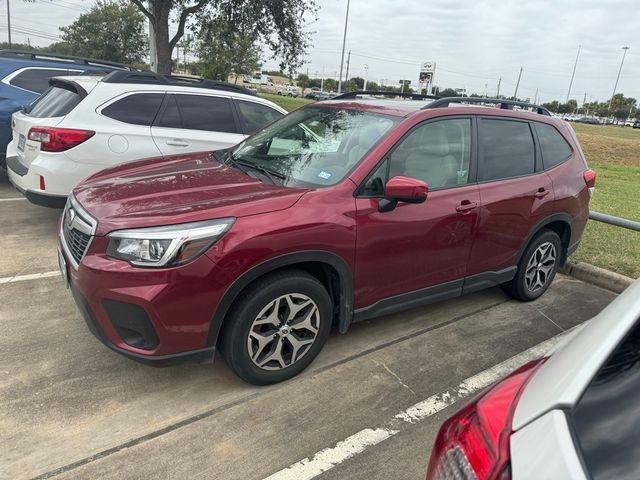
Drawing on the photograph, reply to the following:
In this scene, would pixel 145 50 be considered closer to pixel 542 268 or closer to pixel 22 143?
pixel 22 143

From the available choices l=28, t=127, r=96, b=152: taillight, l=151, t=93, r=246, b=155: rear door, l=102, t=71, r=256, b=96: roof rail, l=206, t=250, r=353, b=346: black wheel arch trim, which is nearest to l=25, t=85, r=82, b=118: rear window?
l=28, t=127, r=96, b=152: taillight

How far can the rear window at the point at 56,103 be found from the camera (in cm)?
512

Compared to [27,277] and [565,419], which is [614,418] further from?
[27,277]

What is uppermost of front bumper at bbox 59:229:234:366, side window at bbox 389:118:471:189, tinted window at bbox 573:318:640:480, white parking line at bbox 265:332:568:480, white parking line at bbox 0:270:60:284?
side window at bbox 389:118:471:189

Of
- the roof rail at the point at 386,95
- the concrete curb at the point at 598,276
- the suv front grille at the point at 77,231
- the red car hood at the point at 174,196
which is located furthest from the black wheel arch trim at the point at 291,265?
the concrete curb at the point at 598,276

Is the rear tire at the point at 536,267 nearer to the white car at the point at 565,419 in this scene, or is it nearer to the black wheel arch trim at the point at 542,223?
the black wheel arch trim at the point at 542,223

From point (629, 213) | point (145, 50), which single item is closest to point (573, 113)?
point (145, 50)

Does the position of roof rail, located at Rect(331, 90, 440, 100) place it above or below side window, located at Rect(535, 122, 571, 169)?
above

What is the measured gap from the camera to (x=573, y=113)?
353 ft

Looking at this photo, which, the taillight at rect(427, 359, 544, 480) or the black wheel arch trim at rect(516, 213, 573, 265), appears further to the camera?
the black wheel arch trim at rect(516, 213, 573, 265)

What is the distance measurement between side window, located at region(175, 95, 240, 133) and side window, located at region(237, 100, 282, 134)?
15cm

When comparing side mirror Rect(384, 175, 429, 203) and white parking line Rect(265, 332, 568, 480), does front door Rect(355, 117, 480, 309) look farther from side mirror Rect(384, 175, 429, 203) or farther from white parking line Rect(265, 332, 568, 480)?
white parking line Rect(265, 332, 568, 480)

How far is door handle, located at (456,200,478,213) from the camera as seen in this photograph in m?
3.54

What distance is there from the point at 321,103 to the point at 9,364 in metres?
2.99
